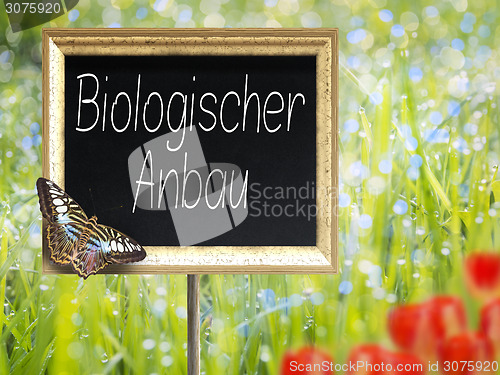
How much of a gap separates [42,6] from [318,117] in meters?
0.69

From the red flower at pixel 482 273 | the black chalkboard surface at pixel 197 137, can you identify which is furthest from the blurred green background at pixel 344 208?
the black chalkboard surface at pixel 197 137

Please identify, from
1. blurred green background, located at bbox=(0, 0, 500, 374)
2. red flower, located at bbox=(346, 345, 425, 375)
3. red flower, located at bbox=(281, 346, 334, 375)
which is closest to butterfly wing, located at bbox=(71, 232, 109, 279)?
blurred green background, located at bbox=(0, 0, 500, 374)

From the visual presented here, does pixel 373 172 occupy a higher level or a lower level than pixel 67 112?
lower

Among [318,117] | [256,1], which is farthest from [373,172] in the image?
[256,1]

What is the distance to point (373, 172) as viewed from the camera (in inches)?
→ 38.6

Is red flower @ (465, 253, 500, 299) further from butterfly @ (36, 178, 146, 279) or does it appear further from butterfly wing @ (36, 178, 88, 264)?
butterfly wing @ (36, 178, 88, 264)

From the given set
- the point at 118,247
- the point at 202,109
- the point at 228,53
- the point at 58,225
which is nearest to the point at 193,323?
the point at 118,247

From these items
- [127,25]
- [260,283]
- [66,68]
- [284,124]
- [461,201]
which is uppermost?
[127,25]

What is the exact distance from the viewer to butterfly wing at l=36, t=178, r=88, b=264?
0.83 m

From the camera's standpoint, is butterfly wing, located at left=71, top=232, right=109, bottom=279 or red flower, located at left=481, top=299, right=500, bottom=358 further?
red flower, located at left=481, top=299, right=500, bottom=358

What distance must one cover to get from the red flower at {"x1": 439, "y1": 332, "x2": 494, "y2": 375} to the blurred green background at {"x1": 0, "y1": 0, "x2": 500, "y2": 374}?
68 millimetres

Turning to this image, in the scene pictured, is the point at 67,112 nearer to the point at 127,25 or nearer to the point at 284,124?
the point at 127,25

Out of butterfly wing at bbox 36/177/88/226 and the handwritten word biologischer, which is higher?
the handwritten word biologischer

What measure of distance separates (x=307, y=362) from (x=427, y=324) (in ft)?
→ 0.95
